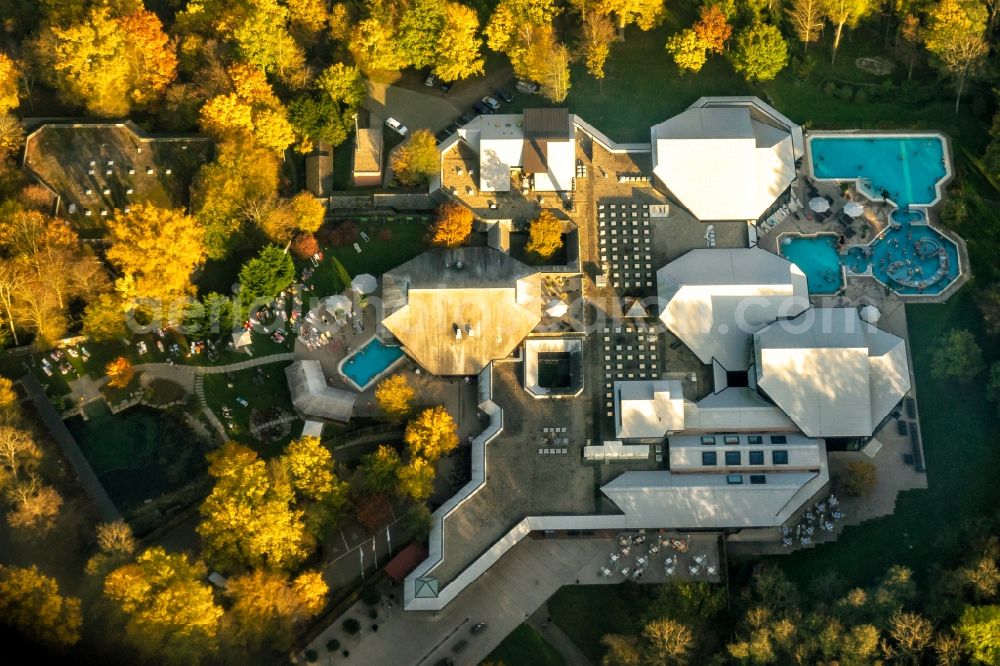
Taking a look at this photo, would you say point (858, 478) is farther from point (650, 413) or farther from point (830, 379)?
point (650, 413)

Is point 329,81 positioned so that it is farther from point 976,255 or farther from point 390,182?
point 976,255

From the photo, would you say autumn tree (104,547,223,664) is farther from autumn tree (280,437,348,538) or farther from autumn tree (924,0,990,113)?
autumn tree (924,0,990,113)

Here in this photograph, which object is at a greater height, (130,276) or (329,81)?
(329,81)

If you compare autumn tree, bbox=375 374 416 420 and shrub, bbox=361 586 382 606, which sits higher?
autumn tree, bbox=375 374 416 420

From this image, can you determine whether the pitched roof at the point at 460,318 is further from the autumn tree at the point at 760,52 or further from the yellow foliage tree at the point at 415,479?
the autumn tree at the point at 760,52

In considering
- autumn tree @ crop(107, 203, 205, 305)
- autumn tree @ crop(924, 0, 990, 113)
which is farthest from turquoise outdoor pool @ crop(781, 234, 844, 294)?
autumn tree @ crop(107, 203, 205, 305)

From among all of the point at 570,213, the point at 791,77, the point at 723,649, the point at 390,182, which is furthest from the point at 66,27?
the point at 723,649
